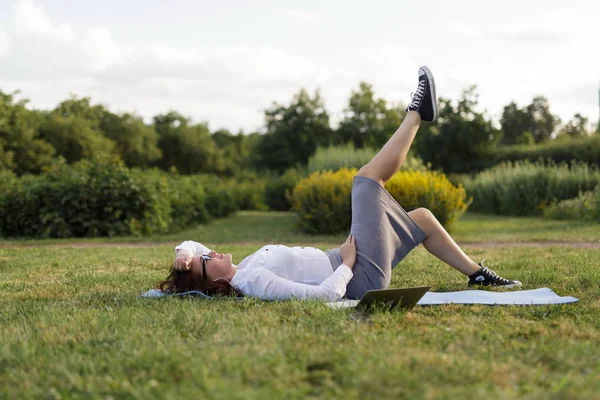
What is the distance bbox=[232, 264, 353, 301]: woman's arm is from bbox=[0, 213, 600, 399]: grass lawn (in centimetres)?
11

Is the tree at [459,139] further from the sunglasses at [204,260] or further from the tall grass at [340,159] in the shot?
the sunglasses at [204,260]

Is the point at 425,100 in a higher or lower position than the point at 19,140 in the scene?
lower

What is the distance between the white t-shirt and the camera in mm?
4332

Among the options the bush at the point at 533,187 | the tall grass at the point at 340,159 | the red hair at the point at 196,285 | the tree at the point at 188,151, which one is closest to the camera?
the red hair at the point at 196,285

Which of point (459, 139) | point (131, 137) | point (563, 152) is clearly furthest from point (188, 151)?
point (563, 152)

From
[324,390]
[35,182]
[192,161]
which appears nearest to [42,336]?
[324,390]

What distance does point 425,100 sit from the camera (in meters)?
4.83

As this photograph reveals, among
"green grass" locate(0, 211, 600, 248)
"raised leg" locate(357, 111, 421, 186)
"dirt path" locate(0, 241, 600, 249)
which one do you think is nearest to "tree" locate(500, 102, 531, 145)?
"green grass" locate(0, 211, 600, 248)

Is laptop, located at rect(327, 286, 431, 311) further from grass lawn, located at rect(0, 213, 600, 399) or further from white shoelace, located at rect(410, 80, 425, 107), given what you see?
white shoelace, located at rect(410, 80, 425, 107)

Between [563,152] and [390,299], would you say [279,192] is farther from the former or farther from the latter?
[390,299]

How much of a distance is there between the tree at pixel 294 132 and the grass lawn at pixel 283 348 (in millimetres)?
32251

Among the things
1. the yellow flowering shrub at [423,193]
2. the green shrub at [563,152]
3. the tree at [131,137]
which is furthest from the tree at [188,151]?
the yellow flowering shrub at [423,193]

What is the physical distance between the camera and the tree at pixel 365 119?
37094mm

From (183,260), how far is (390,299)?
1499 millimetres
